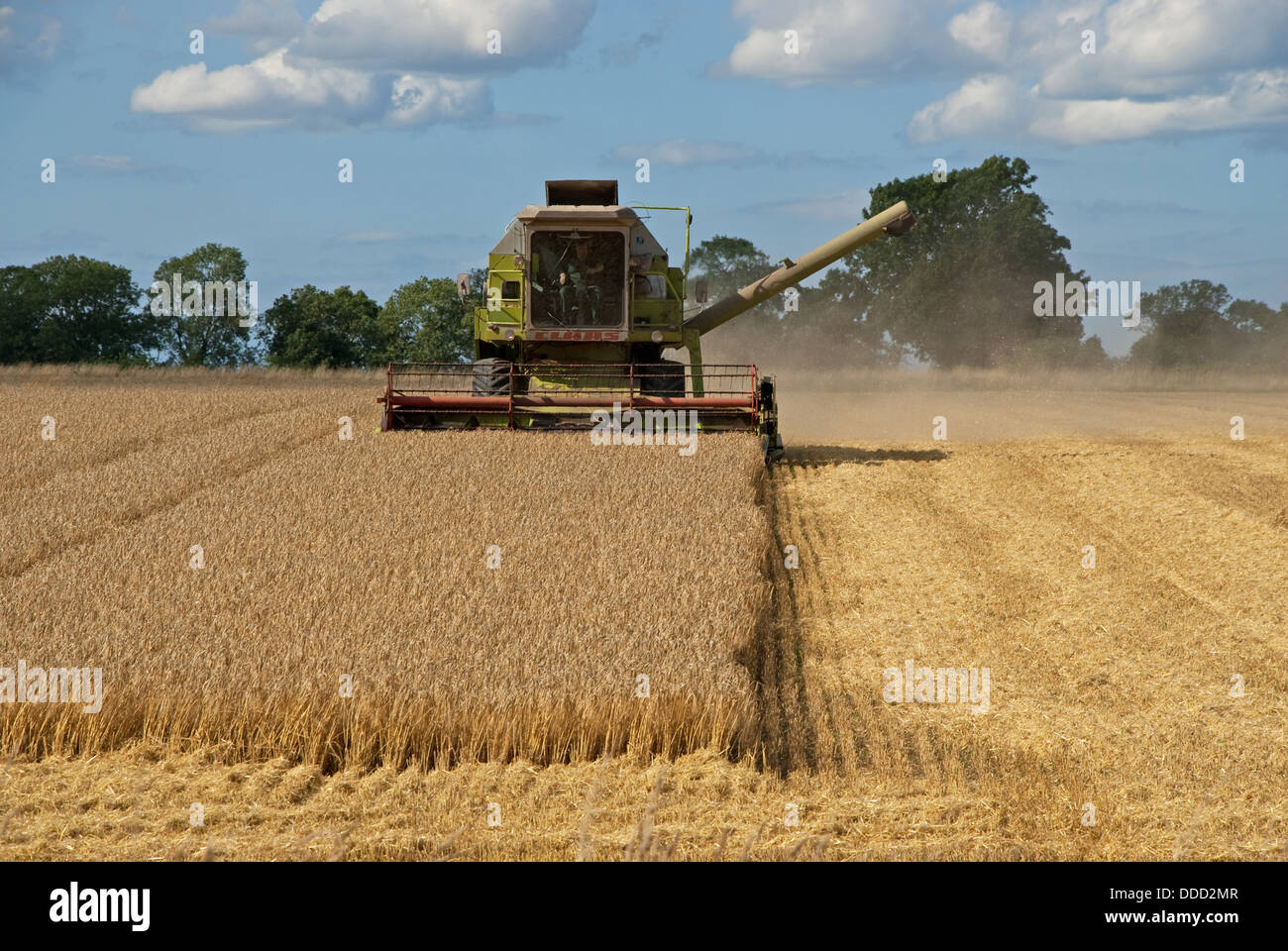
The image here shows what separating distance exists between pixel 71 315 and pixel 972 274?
3394 centimetres

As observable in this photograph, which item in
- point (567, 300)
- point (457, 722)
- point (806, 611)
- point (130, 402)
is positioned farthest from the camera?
point (130, 402)

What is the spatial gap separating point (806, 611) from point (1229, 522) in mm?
5008

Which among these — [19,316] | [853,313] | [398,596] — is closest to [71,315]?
[19,316]

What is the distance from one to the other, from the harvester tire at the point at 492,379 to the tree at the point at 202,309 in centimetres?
3719

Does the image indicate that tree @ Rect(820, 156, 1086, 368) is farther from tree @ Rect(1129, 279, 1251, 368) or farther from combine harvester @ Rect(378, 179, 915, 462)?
combine harvester @ Rect(378, 179, 915, 462)

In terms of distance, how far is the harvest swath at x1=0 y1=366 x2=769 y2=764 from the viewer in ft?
19.7

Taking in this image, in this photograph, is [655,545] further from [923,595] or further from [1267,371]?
[1267,371]

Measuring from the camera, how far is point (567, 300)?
52.0ft

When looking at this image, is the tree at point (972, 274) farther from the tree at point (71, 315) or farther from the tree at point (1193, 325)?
the tree at point (71, 315)

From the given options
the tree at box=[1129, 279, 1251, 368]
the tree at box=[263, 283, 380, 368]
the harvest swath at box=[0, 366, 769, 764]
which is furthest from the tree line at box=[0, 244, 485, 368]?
the harvest swath at box=[0, 366, 769, 764]

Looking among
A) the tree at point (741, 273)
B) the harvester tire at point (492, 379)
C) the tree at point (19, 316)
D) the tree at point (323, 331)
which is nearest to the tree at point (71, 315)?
the tree at point (19, 316)

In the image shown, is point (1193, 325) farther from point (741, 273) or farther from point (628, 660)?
point (628, 660)

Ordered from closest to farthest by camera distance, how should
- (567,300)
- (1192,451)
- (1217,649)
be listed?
(1217,649), (567,300), (1192,451)
